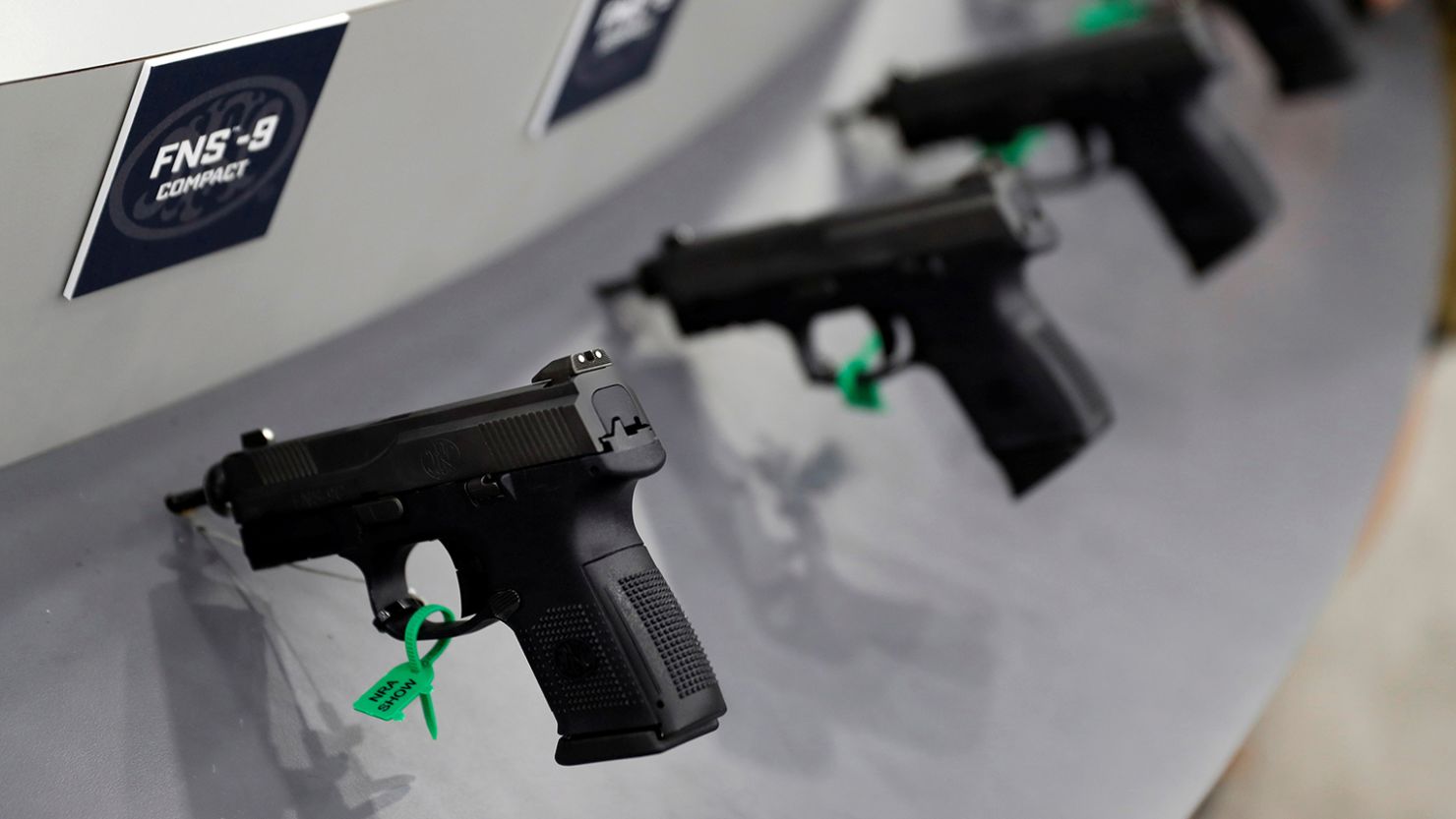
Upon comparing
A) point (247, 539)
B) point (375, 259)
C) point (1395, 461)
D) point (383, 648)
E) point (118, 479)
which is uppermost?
point (375, 259)

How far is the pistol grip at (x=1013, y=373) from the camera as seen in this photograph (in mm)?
1450

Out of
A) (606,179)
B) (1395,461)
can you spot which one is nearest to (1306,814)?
(1395,461)

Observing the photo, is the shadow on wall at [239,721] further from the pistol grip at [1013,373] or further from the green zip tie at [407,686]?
the pistol grip at [1013,373]

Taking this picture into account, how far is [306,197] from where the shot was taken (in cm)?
120

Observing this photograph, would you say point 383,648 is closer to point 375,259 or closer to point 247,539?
point 247,539

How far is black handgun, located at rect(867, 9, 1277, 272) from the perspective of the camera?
1.80 m

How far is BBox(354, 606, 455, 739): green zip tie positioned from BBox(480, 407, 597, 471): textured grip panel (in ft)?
0.47

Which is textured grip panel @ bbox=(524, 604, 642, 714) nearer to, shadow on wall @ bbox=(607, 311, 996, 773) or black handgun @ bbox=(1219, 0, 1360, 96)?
shadow on wall @ bbox=(607, 311, 996, 773)

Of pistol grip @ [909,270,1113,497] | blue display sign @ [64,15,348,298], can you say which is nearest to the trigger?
pistol grip @ [909,270,1113,497]

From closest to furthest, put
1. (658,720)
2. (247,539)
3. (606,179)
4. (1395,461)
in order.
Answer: (658,720), (247,539), (606,179), (1395,461)

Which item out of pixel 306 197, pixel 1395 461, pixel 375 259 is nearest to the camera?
pixel 306 197

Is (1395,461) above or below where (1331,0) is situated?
below

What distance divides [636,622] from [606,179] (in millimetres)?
883

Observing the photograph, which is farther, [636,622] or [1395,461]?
[1395,461]
